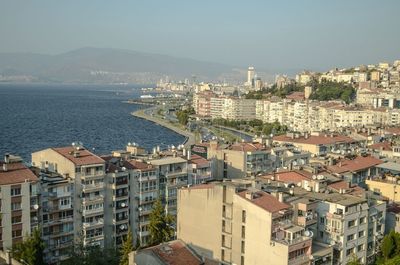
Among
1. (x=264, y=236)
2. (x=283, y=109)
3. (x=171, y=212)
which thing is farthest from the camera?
(x=283, y=109)

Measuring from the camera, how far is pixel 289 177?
18.9m

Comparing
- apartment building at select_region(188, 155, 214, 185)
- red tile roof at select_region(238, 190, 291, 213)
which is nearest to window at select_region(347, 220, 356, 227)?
red tile roof at select_region(238, 190, 291, 213)

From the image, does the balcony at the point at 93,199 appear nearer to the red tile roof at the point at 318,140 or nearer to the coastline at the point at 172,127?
the red tile roof at the point at 318,140

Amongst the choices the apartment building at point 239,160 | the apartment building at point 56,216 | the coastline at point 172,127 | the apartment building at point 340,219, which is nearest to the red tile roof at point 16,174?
the apartment building at point 56,216

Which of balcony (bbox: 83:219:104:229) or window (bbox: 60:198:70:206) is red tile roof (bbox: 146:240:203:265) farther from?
balcony (bbox: 83:219:104:229)

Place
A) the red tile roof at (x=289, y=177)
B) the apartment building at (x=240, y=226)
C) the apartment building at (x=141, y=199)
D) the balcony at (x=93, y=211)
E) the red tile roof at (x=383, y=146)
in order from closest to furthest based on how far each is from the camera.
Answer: the apartment building at (x=240, y=226) → the balcony at (x=93, y=211) → the apartment building at (x=141, y=199) → the red tile roof at (x=289, y=177) → the red tile roof at (x=383, y=146)

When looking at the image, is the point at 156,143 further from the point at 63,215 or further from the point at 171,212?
the point at 63,215

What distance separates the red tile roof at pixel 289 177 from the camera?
18609 mm

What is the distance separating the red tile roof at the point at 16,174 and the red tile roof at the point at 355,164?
12.1 metres

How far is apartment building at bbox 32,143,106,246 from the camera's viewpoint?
1658cm

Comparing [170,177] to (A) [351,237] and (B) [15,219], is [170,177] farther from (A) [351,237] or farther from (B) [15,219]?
(A) [351,237]

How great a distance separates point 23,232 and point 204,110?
68.3 metres

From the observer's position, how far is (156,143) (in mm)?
51000

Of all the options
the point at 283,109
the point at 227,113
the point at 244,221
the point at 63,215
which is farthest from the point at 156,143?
the point at 244,221
